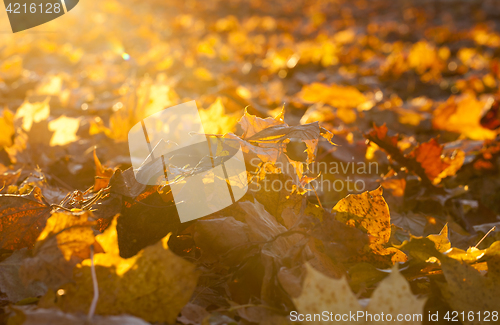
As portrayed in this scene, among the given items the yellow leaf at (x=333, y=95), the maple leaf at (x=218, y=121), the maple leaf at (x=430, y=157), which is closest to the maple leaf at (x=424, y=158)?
the maple leaf at (x=430, y=157)

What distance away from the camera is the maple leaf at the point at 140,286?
46cm

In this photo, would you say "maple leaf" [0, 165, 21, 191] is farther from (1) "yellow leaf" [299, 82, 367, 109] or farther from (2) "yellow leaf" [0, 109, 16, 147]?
(1) "yellow leaf" [299, 82, 367, 109]

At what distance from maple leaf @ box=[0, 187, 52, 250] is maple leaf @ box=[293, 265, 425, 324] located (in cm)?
46

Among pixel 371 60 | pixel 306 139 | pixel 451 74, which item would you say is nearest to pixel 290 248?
pixel 306 139

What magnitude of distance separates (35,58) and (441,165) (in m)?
3.32

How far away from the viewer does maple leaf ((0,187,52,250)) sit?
1.92ft

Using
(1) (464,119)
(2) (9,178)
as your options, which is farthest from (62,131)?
(1) (464,119)

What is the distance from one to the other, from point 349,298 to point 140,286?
10.4 inches

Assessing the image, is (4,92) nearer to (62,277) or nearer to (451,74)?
(62,277)

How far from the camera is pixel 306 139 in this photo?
1.93ft

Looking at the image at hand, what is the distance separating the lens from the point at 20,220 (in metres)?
0.59

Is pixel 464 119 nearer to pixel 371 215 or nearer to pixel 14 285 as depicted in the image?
pixel 371 215

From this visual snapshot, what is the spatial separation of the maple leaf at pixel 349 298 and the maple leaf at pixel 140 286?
0.15m

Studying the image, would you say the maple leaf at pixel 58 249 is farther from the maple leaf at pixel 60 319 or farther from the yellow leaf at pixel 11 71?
the yellow leaf at pixel 11 71
